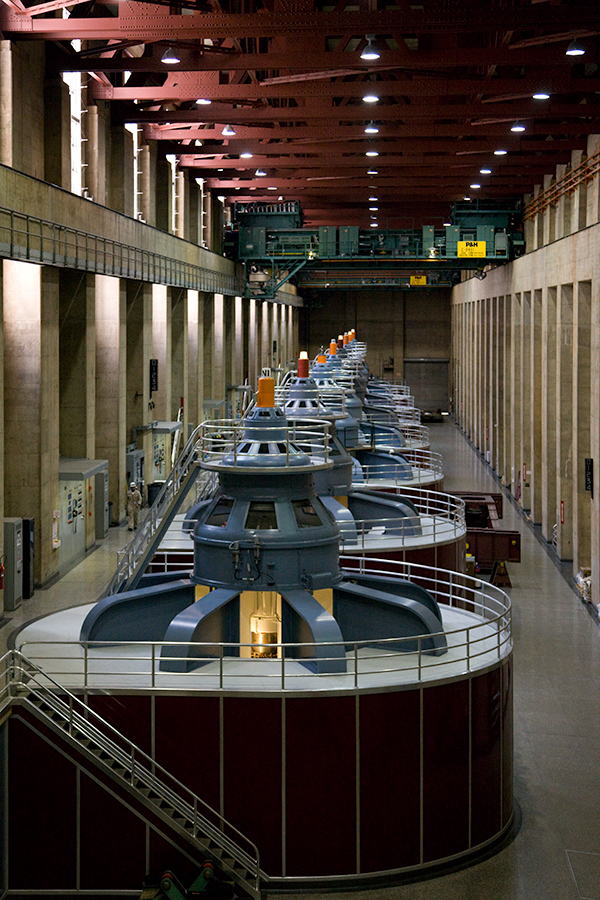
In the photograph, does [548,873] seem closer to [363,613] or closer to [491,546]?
[363,613]

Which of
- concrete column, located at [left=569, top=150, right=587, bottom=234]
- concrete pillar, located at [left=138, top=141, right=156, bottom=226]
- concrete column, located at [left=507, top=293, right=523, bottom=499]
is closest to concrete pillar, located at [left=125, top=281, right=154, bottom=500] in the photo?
concrete pillar, located at [left=138, top=141, right=156, bottom=226]

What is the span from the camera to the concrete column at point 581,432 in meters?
28.5

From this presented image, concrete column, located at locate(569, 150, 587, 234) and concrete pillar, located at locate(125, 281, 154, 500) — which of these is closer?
concrete column, located at locate(569, 150, 587, 234)

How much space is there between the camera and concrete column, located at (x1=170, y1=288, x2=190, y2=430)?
1633 inches

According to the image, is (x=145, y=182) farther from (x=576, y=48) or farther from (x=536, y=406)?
(x=576, y=48)

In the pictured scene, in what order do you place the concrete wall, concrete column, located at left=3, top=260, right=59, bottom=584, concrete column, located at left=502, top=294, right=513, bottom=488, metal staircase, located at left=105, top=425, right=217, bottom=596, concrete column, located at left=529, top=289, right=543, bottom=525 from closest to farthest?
1. metal staircase, located at left=105, top=425, right=217, bottom=596
2. concrete column, located at left=3, top=260, right=59, bottom=584
3. the concrete wall
4. concrete column, located at left=529, top=289, right=543, bottom=525
5. concrete column, located at left=502, top=294, right=513, bottom=488

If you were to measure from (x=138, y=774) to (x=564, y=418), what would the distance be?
21687 mm

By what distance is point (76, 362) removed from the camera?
93.2 feet

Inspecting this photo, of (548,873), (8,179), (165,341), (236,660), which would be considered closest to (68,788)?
(236,660)

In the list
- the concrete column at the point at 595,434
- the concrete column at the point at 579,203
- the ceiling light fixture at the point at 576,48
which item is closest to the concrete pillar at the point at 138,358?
the concrete column at the point at 579,203

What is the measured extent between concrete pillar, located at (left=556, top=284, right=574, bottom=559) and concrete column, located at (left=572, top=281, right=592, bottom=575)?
2.15m

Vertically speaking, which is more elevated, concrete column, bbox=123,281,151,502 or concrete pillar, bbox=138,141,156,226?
concrete pillar, bbox=138,141,156,226

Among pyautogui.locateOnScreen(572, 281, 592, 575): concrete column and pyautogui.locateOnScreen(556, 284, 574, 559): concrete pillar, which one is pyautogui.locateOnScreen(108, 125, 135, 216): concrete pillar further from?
pyautogui.locateOnScreen(572, 281, 592, 575): concrete column

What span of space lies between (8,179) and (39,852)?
513 inches
